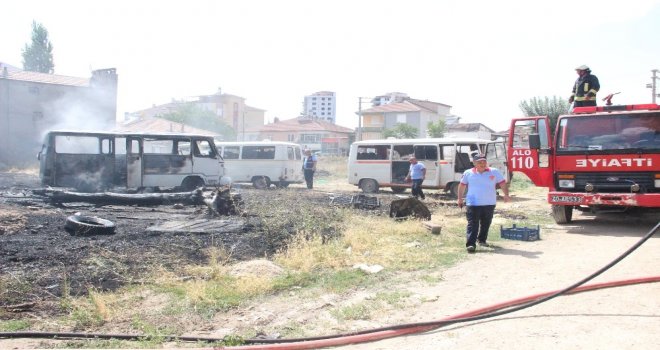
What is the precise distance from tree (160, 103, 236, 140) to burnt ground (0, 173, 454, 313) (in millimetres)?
51378

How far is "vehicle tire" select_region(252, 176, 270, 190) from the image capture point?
2202cm

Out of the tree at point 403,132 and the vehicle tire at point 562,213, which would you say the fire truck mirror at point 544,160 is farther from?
the tree at point 403,132

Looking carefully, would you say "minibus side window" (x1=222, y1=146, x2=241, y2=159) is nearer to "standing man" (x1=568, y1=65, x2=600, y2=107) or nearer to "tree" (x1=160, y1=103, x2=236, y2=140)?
"standing man" (x1=568, y1=65, x2=600, y2=107)

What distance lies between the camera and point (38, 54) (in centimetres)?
6053

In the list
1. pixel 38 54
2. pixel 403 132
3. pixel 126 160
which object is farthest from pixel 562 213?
pixel 38 54

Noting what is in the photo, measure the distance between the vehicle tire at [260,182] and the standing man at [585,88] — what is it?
1411 centimetres

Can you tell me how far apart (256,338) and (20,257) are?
408cm

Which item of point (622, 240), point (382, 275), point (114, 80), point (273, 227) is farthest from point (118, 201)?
point (114, 80)

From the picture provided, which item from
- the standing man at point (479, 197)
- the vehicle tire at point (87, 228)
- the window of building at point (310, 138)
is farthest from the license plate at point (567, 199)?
the window of building at point (310, 138)

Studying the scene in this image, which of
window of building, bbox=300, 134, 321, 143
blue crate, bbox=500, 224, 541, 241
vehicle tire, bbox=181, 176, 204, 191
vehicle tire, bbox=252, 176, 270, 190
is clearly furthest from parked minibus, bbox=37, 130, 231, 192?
window of building, bbox=300, 134, 321, 143

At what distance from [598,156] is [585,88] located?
164 cm

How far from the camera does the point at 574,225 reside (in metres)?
10.6

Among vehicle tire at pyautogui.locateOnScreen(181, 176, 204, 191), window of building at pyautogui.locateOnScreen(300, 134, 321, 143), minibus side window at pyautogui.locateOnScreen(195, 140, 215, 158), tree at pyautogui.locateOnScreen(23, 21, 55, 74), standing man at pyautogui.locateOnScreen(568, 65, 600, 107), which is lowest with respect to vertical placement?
vehicle tire at pyautogui.locateOnScreen(181, 176, 204, 191)

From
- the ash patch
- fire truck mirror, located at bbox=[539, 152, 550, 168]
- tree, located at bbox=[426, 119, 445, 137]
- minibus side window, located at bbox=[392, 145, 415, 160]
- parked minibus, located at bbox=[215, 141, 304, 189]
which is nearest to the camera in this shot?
the ash patch
